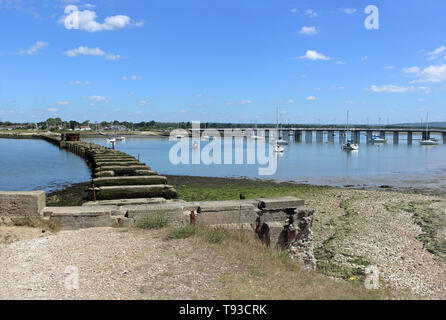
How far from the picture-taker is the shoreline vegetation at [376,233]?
30.4 feet

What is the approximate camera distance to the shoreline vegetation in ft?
30.4

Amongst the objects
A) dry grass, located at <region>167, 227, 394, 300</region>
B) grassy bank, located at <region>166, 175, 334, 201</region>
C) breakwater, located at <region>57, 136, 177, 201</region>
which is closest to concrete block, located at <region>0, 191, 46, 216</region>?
dry grass, located at <region>167, 227, 394, 300</region>

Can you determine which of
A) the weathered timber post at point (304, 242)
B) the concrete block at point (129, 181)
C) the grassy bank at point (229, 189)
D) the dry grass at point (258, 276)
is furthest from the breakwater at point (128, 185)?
the weathered timber post at point (304, 242)

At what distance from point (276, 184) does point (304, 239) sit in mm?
19327

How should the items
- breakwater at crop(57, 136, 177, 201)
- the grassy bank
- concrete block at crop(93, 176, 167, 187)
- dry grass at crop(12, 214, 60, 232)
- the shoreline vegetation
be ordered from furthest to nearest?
the grassy bank → concrete block at crop(93, 176, 167, 187) → breakwater at crop(57, 136, 177, 201) → the shoreline vegetation → dry grass at crop(12, 214, 60, 232)

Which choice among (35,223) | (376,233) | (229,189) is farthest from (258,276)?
(229,189)

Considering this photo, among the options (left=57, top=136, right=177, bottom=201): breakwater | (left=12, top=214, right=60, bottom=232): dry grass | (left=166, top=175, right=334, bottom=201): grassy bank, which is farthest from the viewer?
(left=166, top=175, right=334, bottom=201): grassy bank

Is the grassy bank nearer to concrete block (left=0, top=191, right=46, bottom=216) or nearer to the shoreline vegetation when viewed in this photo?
the shoreline vegetation

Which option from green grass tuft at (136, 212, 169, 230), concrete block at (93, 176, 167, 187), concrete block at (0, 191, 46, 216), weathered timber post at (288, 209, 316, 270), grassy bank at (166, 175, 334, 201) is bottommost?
grassy bank at (166, 175, 334, 201)

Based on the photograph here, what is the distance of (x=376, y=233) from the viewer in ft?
43.4

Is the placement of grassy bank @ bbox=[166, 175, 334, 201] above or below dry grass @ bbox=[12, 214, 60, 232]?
below
